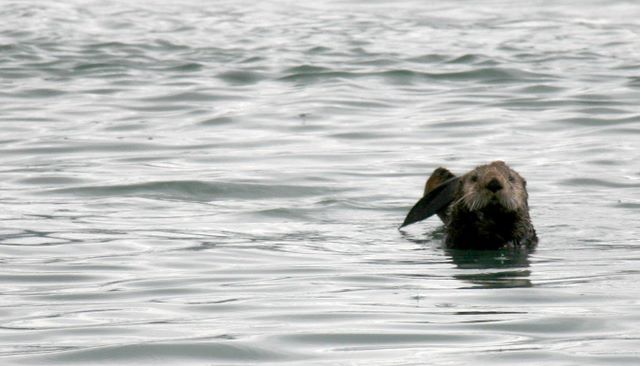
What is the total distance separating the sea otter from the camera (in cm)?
841

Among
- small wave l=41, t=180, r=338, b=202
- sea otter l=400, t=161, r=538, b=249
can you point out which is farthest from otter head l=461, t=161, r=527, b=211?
small wave l=41, t=180, r=338, b=202

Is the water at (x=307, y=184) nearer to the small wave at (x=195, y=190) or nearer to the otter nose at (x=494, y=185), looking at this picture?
the small wave at (x=195, y=190)

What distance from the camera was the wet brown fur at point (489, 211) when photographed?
841cm

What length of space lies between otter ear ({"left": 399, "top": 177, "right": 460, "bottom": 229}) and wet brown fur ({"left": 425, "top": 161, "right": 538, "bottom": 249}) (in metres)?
0.04

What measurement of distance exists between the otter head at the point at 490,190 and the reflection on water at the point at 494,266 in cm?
26

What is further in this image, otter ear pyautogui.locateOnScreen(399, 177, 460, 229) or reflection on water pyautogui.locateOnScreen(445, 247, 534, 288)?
otter ear pyautogui.locateOnScreen(399, 177, 460, 229)

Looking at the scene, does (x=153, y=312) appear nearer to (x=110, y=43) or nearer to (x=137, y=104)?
(x=137, y=104)

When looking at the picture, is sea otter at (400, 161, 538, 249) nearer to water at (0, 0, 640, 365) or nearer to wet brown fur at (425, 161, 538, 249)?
wet brown fur at (425, 161, 538, 249)

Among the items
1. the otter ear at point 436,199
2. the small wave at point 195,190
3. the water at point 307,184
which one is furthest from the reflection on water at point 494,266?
the small wave at point 195,190

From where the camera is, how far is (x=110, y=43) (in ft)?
66.2

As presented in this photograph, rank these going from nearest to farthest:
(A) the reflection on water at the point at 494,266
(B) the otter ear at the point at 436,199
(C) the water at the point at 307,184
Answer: (C) the water at the point at 307,184 → (A) the reflection on water at the point at 494,266 → (B) the otter ear at the point at 436,199

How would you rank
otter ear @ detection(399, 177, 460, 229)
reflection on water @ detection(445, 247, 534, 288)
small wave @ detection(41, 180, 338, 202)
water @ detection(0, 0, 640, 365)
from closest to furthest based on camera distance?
water @ detection(0, 0, 640, 365) → reflection on water @ detection(445, 247, 534, 288) → otter ear @ detection(399, 177, 460, 229) → small wave @ detection(41, 180, 338, 202)

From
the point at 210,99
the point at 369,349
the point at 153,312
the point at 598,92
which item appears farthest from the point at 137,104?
the point at 369,349

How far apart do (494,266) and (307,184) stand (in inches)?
132
